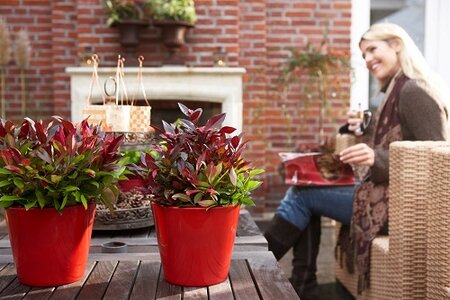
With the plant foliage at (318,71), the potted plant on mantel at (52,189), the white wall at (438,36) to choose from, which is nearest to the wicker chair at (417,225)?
the potted plant on mantel at (52,189)

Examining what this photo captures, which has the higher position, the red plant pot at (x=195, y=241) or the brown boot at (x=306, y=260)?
the red plant pot at (x=195, y=241)

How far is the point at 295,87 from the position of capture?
468 centimetres

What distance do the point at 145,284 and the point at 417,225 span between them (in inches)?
47.0

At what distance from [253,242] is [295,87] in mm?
3170

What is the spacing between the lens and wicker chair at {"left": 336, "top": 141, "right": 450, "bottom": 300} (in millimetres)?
1840

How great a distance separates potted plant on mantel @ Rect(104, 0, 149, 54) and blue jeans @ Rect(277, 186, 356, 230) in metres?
2.01

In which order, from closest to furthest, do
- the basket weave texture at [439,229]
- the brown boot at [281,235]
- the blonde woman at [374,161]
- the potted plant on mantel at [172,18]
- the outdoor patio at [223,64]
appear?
the basket weave texture at [439,229], the blonde woman at [374,161], the brown boot at [281,235], the potted plant on mantel at [172,18], the outdoor patio at [223,64]

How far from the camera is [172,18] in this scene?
4.23 m

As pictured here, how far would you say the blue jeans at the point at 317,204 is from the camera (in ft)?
9.20

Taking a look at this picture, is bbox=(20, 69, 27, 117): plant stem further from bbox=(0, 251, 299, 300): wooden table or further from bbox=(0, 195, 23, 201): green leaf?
bbox=(0, 195, 23, 201): green leaf

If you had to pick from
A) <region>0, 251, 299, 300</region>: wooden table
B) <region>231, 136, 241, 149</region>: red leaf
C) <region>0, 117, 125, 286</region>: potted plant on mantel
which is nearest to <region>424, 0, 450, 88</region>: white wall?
<region>0, 251, 299, 300</region>: wooden table

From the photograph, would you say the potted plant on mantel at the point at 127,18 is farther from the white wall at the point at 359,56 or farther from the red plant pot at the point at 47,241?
the red plant pot at the point at 47,241

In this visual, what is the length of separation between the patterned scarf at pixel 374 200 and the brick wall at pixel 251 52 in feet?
6.47

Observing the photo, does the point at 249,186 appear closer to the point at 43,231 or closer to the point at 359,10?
the point at 43,231
